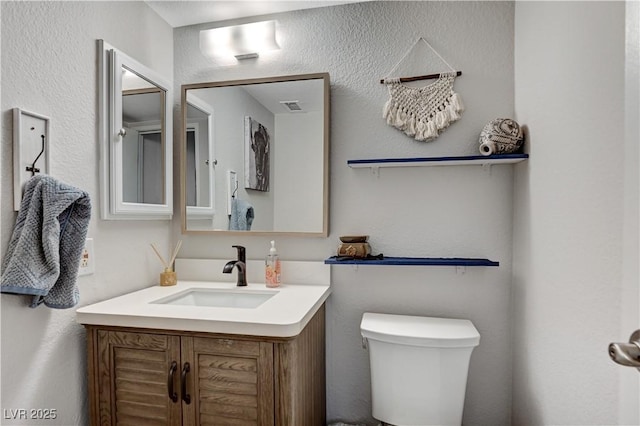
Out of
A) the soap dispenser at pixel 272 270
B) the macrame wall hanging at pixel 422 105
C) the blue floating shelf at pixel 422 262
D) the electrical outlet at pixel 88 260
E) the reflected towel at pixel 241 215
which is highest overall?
the macrame wall hanging at pixel 422 105

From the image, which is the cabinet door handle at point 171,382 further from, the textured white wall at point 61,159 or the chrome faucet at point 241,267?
the chrome faucet at point 241,267

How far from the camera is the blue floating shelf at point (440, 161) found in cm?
145

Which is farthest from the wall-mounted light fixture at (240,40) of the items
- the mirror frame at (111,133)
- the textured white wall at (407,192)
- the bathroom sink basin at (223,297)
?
the bathroom sink basin at (223,297)

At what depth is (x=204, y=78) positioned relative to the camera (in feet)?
6.22

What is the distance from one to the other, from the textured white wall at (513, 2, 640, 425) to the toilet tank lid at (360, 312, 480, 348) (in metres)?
0.25

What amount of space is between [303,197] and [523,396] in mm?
1290

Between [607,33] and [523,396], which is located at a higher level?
[607,33]

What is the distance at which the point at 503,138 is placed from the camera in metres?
1.45

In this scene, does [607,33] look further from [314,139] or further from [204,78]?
[204,78]

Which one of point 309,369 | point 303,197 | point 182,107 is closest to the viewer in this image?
point 309,369

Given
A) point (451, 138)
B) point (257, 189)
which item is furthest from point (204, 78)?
point (451, 138)

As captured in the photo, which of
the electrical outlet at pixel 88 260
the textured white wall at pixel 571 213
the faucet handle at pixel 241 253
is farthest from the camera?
the faucet handle at pixel 241 253

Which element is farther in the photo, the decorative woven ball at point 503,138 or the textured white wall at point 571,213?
the decorative woven ball at point 503,138

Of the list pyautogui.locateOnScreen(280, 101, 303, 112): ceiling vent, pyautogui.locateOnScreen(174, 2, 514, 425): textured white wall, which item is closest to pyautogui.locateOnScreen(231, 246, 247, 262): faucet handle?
pyautogui.locateOnScreen(174, 2, 514, 425): textured white wall
